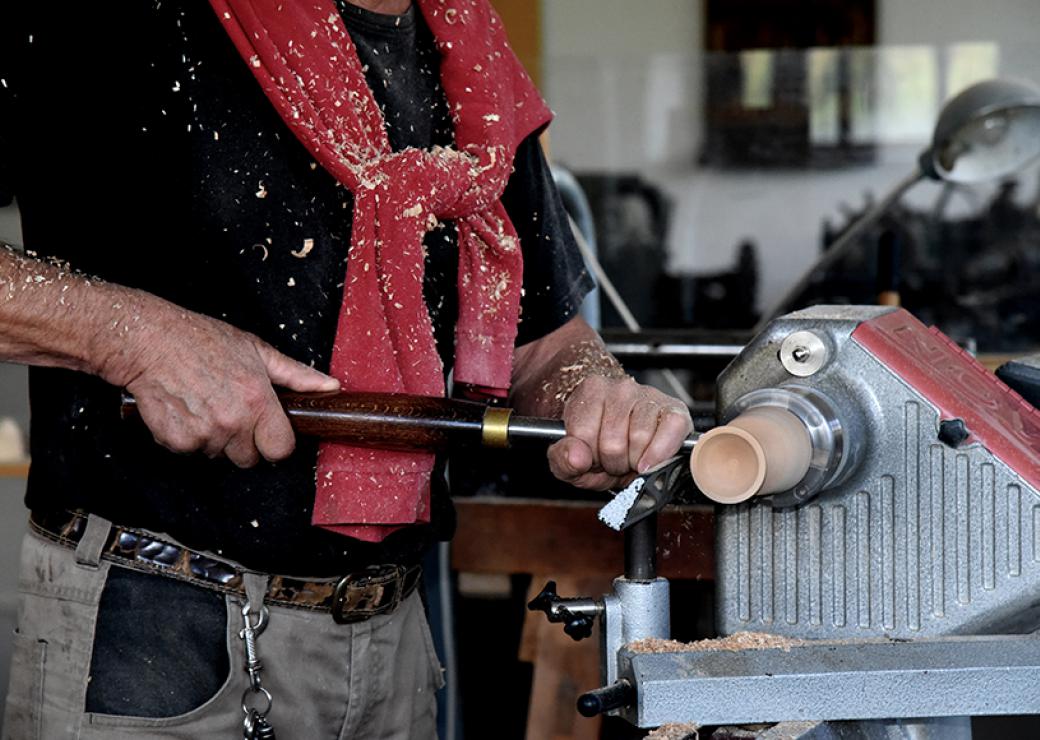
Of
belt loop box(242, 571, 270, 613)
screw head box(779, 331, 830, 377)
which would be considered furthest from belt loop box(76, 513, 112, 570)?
screw head box(779, 331, 830, 377)

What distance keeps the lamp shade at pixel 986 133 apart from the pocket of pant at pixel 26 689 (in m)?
1.62

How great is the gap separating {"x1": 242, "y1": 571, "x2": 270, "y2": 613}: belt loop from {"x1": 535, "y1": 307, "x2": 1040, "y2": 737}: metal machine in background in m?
0.37

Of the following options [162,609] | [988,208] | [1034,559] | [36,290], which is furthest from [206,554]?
[988,208]

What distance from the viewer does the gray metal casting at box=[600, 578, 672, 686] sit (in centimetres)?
98

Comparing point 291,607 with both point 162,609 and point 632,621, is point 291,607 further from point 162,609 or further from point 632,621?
point 632,621

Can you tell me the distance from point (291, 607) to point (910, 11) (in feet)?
12.7

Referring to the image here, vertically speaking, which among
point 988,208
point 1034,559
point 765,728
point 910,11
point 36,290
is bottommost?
point 765,728

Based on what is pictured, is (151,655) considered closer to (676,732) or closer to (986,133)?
(676,732)

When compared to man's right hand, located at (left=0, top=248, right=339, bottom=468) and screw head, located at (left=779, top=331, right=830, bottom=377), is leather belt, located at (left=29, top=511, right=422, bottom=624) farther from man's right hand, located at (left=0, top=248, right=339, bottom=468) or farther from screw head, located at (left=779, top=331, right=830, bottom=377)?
screw head, located at (left=779, top=331, right=830, bottom=377)

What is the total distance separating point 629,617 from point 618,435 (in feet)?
0.75

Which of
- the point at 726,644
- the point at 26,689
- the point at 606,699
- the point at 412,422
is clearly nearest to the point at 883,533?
the point at 726,644

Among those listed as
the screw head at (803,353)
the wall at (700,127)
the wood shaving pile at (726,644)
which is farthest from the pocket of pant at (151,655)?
the wall at (700,127)

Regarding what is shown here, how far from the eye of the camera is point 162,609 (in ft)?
4.01

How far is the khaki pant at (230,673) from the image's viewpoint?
47.8 inches
